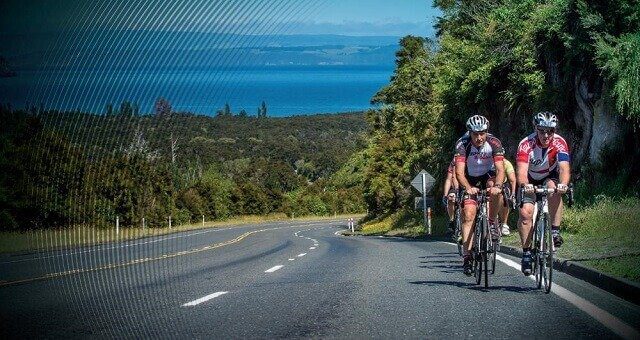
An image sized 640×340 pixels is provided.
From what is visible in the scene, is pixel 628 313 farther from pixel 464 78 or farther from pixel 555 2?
pixel 464 78

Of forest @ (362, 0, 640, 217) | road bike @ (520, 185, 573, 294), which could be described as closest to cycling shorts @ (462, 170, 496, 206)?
road bike @ (520, 185, 573, 294)

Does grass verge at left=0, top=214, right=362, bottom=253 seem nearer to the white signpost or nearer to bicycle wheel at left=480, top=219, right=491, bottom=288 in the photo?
the white signpost

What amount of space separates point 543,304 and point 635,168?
674 inches

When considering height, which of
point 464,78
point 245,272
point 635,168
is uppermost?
point 464,78

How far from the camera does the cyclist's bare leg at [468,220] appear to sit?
41.5 feet

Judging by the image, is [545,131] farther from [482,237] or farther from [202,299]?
[202,299]

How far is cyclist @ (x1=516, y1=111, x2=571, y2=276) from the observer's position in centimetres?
1141

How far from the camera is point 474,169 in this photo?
1275cm

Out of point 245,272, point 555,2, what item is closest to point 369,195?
point 555,2

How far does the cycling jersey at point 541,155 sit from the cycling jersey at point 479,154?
67 cm

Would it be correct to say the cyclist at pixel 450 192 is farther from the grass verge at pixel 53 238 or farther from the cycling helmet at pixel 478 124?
the grass verge at pixel 53 238

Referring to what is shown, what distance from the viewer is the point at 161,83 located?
12.8 meters

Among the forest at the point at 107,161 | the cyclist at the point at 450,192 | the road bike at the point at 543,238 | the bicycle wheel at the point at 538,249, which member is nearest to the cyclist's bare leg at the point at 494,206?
the road bike at the point at 543,238

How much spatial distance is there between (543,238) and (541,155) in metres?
1.07
